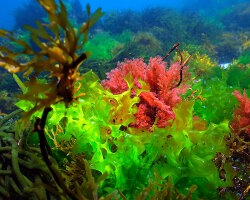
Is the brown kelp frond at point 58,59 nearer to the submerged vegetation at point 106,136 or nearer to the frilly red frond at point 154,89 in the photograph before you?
the submerged vegetation at point 106,136

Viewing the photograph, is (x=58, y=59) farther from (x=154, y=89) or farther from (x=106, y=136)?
(x=154, y=89)

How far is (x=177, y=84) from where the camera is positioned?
2.06 meters

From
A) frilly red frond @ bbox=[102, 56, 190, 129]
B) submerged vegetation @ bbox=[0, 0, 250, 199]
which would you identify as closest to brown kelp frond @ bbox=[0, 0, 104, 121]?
submerged vegetation @ bbox=[0, 0, 250, 199]

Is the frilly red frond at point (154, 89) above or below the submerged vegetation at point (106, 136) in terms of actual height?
above

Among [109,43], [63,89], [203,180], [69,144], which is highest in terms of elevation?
[109,43]

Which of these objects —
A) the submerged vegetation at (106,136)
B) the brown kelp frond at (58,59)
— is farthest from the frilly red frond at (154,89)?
the brown kelp frond at (58,59)

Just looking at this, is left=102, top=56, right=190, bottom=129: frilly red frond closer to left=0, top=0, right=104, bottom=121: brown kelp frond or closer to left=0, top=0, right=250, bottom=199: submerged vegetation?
left=0, top=0, right=250, bottom=199: submerged vegetation

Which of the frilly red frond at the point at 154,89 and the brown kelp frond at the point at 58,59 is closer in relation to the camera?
the brown kelp frond at the point at 58,59

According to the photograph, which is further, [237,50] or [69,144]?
[237,50]

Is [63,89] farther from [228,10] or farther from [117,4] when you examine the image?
[117,4]

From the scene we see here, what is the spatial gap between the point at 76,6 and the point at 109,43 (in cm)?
1085

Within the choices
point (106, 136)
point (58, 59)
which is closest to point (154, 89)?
point (106, 136)

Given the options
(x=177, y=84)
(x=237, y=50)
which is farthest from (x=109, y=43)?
(x=177, y=84)

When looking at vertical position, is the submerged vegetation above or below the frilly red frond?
below
